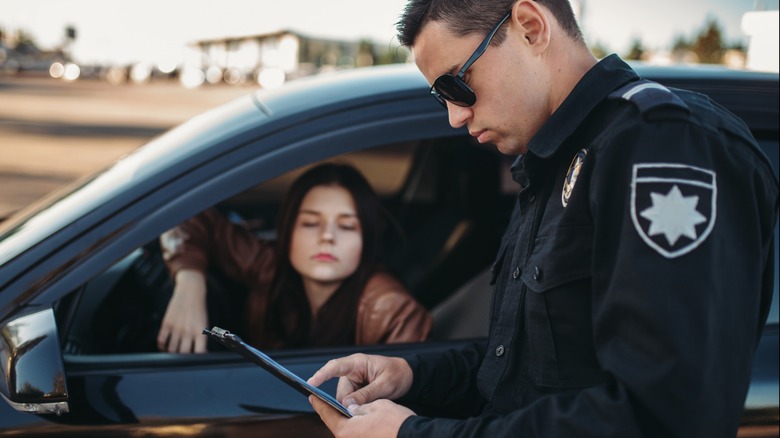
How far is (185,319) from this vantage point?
189 centimetres

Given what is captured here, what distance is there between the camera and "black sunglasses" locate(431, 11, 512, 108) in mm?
1141

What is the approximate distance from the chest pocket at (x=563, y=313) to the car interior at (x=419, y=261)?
0.79 metres

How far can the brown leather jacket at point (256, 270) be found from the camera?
6.49 ft

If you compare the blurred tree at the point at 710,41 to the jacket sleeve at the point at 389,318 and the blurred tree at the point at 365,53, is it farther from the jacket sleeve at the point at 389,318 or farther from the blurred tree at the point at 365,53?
the jacket sleeve at the point at 389,318

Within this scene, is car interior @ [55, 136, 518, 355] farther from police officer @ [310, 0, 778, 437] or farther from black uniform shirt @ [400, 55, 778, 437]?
black uniform shirt @ [400, 55, 778, 437]

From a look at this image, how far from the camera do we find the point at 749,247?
94 centimetres

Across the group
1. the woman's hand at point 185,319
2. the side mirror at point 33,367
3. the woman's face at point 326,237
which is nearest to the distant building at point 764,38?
the woman's face at point 326,237

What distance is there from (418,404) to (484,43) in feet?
2.22

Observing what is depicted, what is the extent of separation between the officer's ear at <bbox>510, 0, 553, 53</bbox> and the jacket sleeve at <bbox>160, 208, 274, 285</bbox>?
1334mm

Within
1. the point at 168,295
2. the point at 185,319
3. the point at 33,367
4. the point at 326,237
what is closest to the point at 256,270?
the point at 168,295

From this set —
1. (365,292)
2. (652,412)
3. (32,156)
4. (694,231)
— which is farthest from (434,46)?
(32,156)

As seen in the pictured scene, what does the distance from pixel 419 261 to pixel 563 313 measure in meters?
2.01

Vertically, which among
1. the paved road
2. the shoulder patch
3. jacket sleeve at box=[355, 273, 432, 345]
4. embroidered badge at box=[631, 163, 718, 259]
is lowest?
the paved road

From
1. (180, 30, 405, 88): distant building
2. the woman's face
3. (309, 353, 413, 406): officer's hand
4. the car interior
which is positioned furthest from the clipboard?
(180, 30, 405, 88): distant building
